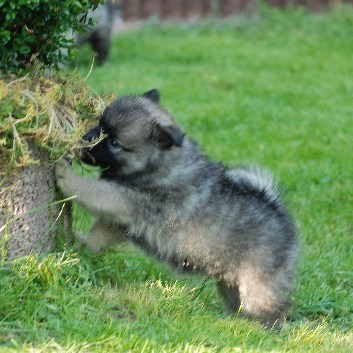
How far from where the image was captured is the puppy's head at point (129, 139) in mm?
4355

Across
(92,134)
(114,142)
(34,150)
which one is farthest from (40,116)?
(114,142)

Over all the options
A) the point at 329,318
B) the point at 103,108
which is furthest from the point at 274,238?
the point at 103,108

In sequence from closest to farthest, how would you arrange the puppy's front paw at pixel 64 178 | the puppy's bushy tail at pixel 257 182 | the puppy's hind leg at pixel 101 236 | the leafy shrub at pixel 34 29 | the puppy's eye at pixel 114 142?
the leafy shrub at pixel 34 29, the puppy's front paw at pixel 64 178, the puppy's eye at pixel 114 142, the puppy's hind leg at pixel 101 236, the puppy's bushy tail at pixel 257 182

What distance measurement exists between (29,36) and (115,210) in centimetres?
103

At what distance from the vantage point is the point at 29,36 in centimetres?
418

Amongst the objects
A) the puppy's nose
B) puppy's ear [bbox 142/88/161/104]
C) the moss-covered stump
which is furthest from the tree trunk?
puppy's ear [bbox 142/88/161/104]

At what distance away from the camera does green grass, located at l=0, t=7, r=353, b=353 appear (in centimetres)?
372

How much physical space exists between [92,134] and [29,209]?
0.56 meters

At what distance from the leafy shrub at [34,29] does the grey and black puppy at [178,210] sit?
1.61 ft

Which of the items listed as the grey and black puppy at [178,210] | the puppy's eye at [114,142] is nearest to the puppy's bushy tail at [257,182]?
the grey and black puppy at [178,210]

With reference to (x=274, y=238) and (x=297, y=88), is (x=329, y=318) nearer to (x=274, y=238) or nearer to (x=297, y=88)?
(x=274, y=238)

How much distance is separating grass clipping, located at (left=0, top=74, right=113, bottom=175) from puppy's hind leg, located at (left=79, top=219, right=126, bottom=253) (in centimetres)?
51

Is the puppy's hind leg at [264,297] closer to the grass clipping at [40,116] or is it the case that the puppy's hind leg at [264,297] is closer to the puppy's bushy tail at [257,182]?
the puppy's bushy tail at [257,182]

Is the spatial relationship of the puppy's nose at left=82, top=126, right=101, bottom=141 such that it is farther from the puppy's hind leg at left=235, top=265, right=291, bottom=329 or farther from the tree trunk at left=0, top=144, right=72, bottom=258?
the puppy's hind leg at left=235, top=265, right=291, bottom=329
